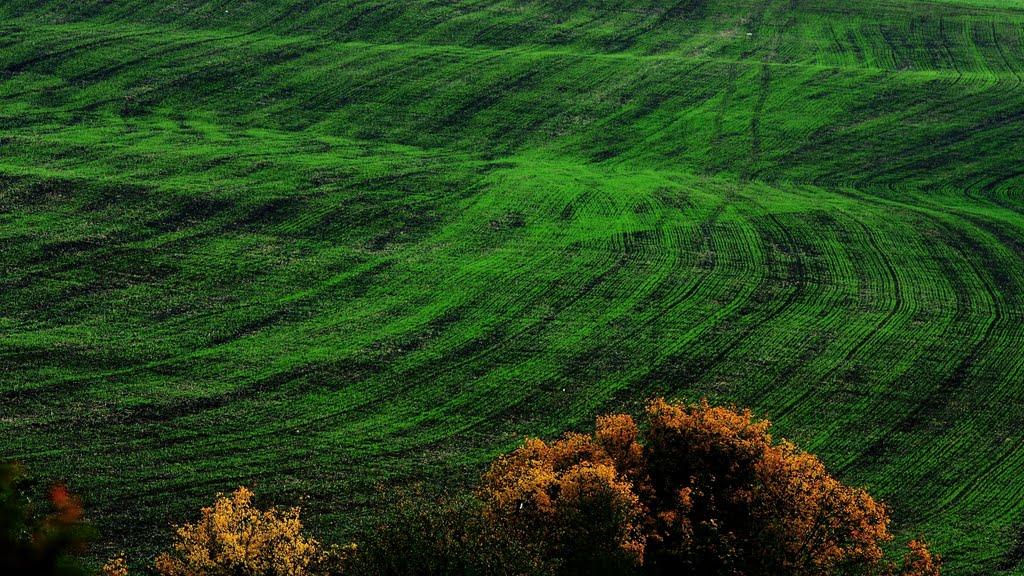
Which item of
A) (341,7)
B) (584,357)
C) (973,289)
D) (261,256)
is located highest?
(341,7)

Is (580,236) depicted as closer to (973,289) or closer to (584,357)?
(584,357)

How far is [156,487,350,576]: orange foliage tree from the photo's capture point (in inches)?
1013

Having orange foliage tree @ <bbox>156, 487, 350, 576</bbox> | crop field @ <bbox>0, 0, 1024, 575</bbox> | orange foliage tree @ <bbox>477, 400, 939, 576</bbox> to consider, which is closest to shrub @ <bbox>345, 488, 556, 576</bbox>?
orange foliage tree @ <bbox>156, 487, 350, 576</bbox>

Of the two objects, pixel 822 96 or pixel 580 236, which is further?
pixel 822 96

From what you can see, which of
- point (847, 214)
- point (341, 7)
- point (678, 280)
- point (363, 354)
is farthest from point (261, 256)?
point (341, 7)

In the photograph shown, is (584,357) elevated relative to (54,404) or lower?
lower

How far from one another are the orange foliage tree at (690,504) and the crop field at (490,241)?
572 centimetres

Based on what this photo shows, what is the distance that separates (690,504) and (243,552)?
1195 centimetres

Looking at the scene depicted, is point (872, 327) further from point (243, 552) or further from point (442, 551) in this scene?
point (243, 552)

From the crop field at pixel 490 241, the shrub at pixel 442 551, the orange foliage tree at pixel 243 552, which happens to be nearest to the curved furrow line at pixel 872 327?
the crop field at pixel 490 241

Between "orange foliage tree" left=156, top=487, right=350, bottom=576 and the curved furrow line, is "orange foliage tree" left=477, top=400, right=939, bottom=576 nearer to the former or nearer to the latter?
"orange foliage tree" left=156, top=487, right=350, bottom=576

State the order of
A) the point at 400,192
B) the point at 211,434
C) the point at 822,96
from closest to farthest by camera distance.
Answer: the point at 211,434, the point at 400,192, the point at 822,96

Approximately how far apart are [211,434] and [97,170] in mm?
31330

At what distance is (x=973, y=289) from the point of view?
55250mm
